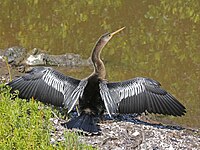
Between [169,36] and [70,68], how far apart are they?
2791 mm

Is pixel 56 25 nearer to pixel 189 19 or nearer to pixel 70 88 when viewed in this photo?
pixel 189 19

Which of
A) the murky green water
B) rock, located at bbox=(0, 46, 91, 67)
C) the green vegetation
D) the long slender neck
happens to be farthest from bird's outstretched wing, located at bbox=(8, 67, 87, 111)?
rock, located at bbox=(0, 46, 91, 67)

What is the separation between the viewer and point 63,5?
13.8m

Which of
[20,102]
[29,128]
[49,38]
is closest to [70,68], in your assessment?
[49,38]

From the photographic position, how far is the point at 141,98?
24.8ft

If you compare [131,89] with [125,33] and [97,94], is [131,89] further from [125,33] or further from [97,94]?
[125,33]

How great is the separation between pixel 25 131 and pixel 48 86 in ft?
6.29

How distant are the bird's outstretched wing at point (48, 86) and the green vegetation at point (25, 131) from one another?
90cm

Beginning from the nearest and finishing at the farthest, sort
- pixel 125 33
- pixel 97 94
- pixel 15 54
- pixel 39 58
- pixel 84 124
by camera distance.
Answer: pixel 84 124 < pixel 97 94 < pixel 39 58 < pixel 15 54 < pixel 125 33

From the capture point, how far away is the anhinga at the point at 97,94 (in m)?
7.28

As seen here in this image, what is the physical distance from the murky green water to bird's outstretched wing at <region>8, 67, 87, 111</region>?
2.70m

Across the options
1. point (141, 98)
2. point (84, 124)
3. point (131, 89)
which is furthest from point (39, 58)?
point (84, 124)

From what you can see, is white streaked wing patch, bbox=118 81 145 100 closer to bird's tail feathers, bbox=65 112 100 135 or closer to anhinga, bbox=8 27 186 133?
anhinga, bbox=8 27 186 133

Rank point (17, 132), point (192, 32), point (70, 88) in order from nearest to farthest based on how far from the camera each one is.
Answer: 1. point (17, 132)
2. point (70, 88)
3. point (192, 32)
